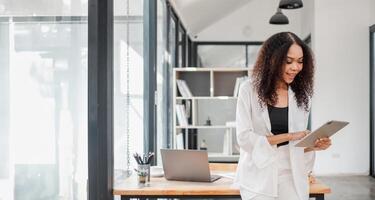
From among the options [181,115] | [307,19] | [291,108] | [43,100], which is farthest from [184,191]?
[307,19]

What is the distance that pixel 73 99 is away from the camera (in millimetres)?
2146

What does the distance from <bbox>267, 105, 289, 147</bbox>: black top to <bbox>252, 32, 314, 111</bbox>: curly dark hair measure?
43 mm

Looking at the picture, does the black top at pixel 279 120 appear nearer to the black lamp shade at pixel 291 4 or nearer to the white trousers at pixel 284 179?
the white trousers at pixel 284 179

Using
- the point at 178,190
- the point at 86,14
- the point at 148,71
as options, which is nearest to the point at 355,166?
the point at 148,71

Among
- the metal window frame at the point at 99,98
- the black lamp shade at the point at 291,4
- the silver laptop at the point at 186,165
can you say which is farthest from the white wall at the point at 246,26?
the metal window frame at the point at 99,98

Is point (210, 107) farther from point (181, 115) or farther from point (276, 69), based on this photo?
point (276, 69)

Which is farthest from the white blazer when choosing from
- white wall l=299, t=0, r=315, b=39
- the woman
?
white wall l=299, t=0, r=315, b=39

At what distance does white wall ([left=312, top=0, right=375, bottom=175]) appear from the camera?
813 cm

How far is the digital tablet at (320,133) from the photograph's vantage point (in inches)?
79.3

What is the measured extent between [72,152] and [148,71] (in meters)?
1.85

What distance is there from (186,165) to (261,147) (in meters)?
0.70

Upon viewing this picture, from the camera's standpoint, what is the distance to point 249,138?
6.89 feet

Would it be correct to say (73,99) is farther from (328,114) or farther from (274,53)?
(328,114)

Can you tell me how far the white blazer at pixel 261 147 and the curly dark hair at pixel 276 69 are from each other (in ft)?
0.12
